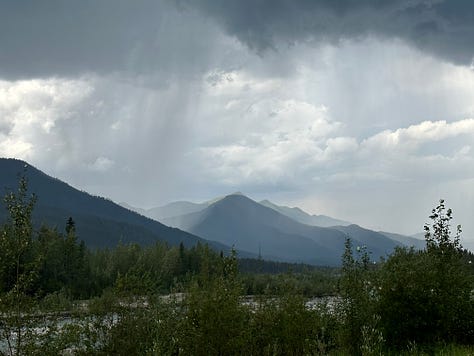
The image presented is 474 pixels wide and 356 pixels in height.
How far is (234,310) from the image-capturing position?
20219mm

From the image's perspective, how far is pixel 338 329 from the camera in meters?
23.8

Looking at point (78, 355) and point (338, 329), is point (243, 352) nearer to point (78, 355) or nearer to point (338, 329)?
point (338, 329)

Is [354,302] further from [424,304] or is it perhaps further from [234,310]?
[234,310]

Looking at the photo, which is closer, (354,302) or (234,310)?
(234,310)

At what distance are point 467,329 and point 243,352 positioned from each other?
1173cm

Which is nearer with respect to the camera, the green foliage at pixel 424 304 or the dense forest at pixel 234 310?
the dense forest at pixel 234 310

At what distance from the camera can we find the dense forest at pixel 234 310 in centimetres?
1688

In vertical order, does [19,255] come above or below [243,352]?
above

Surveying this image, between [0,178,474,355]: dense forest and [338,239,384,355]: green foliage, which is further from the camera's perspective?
[338,239,384,355]: green foliage

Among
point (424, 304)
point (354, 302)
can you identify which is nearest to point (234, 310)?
point (354, 302)

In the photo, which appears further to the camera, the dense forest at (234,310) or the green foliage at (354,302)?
the green foliage at (354,302)

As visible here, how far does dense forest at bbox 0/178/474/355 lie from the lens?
55.4ft

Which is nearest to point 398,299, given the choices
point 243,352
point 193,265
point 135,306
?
point 243,352

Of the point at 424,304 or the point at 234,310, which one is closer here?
the point at 234,310
